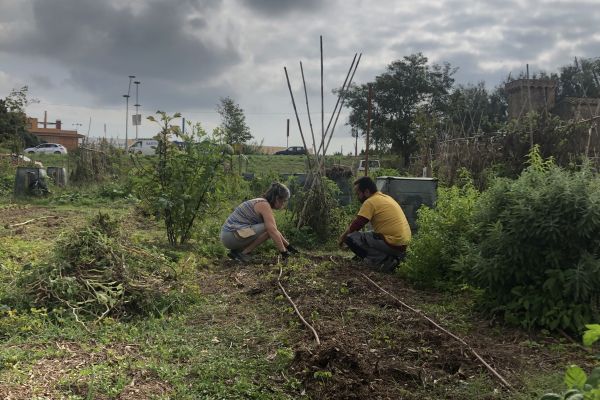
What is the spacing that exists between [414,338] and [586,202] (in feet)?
5.53

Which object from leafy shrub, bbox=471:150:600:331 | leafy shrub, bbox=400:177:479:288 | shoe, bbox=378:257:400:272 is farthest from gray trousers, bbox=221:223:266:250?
leafy shrub, bbox=471:150:600:331

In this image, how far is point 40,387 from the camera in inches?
112

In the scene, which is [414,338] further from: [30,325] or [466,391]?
[30,325]

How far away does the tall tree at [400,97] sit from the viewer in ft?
113

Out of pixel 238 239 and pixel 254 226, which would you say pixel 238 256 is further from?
pixel 254 226

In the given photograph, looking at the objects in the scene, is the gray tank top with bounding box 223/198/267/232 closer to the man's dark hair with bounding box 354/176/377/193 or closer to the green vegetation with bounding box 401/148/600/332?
the man's dark hair with bounding box 354/176/377/193

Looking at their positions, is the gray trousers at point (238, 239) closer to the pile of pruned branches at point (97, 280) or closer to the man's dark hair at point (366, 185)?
the man's dark hair at point (366, 185)

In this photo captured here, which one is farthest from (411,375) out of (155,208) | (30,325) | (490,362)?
(155,208)

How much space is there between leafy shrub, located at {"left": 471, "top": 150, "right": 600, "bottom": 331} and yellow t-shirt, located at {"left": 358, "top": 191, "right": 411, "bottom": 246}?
207 centimetres

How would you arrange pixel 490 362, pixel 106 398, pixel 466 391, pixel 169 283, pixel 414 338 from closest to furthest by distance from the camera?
pixel 106 398
pixel 466 391
pixel 490 362
pixel 414 338
pixel 169 283

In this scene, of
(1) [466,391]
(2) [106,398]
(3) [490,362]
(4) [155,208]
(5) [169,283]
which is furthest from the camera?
(4) [155,208]

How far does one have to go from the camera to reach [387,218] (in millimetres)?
6938

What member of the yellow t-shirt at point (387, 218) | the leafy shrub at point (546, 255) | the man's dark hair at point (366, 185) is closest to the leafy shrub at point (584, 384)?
the leafy shrub at point (546, 255)

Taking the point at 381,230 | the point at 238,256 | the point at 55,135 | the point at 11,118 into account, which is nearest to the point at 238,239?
the point at 238,256
